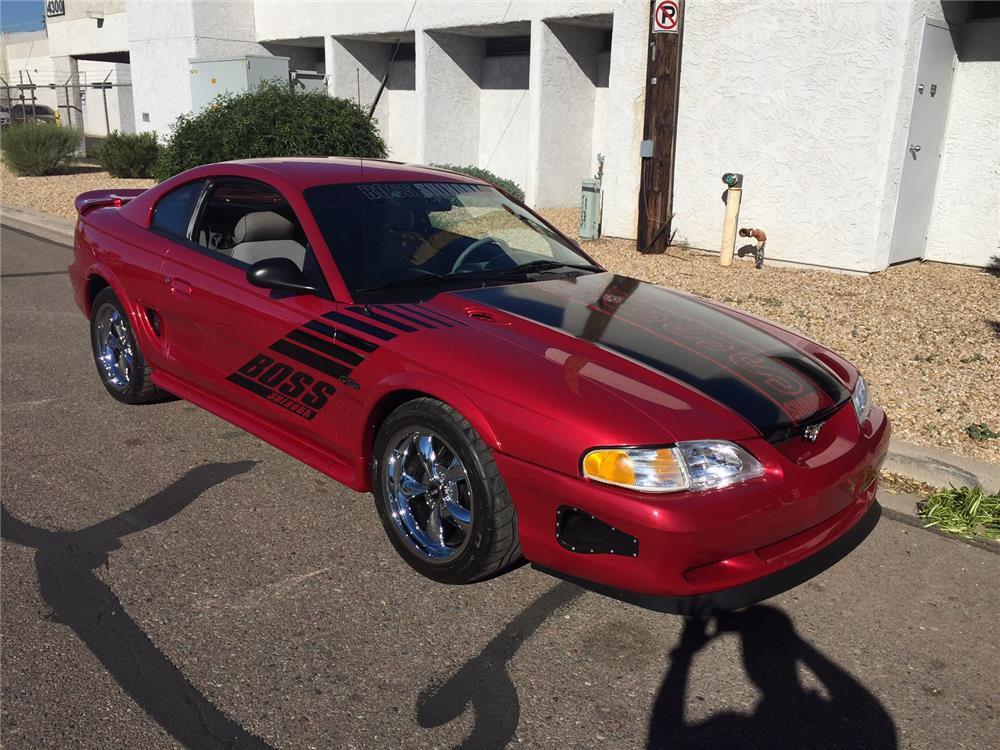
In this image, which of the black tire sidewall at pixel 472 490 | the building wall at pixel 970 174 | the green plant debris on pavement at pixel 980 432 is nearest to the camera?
the black tire sidewall at pixel 472 490

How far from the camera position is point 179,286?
15.0 feet

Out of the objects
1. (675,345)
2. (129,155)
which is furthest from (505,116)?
(675,345)

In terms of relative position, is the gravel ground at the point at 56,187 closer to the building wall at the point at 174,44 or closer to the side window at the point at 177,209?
the building wall at the point at 174,44

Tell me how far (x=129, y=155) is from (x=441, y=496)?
18827 millimetres

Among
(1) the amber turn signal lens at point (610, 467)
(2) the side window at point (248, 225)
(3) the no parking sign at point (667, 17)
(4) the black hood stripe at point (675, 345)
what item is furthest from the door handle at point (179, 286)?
(3) the no parking sign at point (667, 17)

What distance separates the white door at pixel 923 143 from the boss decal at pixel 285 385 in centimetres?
752

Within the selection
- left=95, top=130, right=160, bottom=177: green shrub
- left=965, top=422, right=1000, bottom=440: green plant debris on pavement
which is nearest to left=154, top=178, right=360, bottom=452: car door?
left=965, top=422, right=1000, bottom=440: green plant debris on pavement

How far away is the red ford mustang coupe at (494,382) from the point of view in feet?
9.60

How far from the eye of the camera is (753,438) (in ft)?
10.0

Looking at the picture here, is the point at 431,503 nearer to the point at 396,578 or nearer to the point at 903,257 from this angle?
the point at 396,578

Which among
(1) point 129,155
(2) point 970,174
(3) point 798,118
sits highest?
(3) point 798,118

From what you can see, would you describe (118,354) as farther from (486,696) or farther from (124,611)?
(486,696)

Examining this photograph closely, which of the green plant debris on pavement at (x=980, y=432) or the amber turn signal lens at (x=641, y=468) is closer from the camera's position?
the amber turn signal lens at (x=641, y=468)

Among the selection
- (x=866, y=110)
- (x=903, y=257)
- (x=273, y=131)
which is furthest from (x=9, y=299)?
(x=903, y=257)
